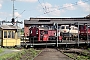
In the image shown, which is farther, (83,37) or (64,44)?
(83,37)

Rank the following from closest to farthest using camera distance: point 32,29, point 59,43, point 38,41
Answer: point 59,43, point 38,41, point 32,29

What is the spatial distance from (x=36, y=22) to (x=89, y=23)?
757cm

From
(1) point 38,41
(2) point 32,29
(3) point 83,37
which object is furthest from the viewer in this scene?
(3) point 83,37

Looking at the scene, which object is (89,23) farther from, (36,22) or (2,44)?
(2,44)

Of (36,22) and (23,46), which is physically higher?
(36,22)

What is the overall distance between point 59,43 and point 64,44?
2.43ft

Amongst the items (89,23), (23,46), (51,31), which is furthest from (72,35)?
(23,46)

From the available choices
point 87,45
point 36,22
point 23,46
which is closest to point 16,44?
point 23,46

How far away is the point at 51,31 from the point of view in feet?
124

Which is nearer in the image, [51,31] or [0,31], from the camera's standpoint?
[0,31]

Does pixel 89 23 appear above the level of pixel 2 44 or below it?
above

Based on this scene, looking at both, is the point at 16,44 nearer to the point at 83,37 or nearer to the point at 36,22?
the point at 36,22

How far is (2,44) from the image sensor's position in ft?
105

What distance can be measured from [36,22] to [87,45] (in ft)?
25.8
